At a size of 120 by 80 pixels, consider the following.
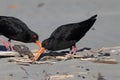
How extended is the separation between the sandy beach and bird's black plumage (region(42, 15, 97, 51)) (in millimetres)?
438

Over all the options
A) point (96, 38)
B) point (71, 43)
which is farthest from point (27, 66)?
point (96, 38)

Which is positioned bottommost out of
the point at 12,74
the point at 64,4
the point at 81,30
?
the point at 12,74

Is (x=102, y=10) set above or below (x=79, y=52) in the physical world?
above

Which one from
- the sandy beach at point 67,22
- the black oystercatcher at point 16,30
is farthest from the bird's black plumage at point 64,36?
the black oystercatcher at point 16,30

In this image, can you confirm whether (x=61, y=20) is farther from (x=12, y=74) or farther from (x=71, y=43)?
(x=12, y=74)

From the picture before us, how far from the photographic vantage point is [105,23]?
56.4ft

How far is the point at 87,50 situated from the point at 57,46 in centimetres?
88

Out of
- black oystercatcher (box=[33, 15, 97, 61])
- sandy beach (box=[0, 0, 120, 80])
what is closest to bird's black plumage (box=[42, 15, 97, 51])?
black oystercatcher (box=[33, 15, 97, 61])

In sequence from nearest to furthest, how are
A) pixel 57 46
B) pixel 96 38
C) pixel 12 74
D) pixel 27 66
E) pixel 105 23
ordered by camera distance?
pixel 12 74 < pixel 27 66 < pixel 57 46 < pixel 96 38 < pixel 105 23

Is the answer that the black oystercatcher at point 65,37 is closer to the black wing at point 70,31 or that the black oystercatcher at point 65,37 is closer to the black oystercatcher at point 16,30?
the black wing at point 70,31

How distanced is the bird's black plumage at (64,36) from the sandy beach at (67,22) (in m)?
0.44

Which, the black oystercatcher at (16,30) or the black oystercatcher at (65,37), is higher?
Answer: the black oystercatcher at (16,30)

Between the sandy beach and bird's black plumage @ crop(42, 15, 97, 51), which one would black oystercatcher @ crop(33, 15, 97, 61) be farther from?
the sandy beach

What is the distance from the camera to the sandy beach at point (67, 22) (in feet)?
36.2
